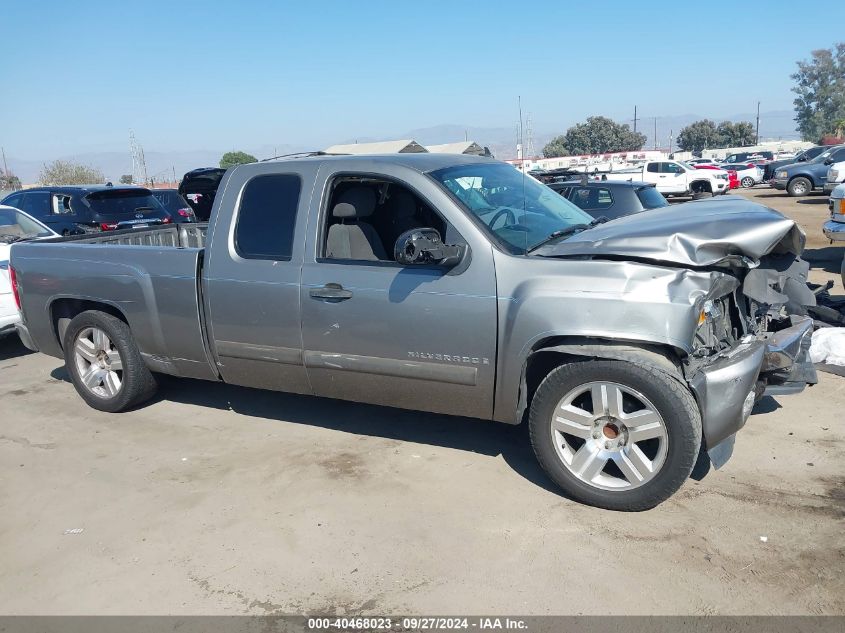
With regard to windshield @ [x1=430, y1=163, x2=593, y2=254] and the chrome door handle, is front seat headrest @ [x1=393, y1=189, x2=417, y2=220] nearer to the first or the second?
windshield @ [x1=430, y1=163, x2=593, y2=254]

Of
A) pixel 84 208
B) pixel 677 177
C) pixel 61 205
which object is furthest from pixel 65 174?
pixel 84 208

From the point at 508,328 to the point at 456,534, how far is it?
3.69ft

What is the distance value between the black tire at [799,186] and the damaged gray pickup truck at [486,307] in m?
23.6

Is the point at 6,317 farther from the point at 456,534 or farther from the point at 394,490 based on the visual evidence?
the point at 456,534

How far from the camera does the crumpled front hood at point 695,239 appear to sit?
361 cm

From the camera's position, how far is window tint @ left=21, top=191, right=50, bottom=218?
41.6 feet

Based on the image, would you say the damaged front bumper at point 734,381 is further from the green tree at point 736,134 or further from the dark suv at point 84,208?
the green tree at point 736,134

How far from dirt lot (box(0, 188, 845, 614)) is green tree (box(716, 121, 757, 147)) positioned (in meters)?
99.4

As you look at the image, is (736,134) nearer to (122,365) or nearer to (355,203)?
(355,203)

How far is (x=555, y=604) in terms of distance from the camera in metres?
3.03

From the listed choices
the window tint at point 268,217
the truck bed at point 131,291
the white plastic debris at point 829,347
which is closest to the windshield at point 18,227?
the truck bed at point 131,291

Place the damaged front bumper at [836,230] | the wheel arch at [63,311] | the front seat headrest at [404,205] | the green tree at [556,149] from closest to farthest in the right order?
1. the front seat headrest at [404,205]
2. the wheel arch at [63,311]
3. the damaged front bumper at [836,230]
4. the green tree at [556,149]

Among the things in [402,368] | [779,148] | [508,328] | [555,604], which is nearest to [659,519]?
[555,604]

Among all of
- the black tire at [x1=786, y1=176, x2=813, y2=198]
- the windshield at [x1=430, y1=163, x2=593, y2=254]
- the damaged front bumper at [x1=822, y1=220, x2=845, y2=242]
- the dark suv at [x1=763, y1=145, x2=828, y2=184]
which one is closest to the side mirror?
the windshield at [x1=430, y1=163, x2=593, y2=254]
